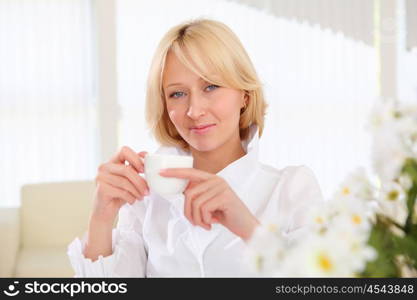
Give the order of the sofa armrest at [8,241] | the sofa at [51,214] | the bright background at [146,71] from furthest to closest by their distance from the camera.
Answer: the bright background at [146,71], the sofa at [51,214], the sofa armrest at [8,241]

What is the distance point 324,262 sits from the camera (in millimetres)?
565

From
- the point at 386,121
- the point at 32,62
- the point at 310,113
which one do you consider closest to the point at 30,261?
the point at 32,62

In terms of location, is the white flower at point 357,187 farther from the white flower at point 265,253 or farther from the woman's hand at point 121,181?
the woman's hand at point 121,181

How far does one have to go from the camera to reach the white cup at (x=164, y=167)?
1.21 meters

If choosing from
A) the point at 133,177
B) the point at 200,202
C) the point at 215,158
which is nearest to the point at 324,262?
the point at 200,202

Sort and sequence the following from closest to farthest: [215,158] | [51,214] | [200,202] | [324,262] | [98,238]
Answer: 1. [324,262]
2. [200,202]
3. [98,238]
4. [215,158]
5. [51,214]

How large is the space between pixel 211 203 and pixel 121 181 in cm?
24

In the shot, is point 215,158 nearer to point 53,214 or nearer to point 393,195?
point 393,195

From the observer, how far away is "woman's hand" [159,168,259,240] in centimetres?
117

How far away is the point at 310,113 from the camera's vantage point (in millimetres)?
5734

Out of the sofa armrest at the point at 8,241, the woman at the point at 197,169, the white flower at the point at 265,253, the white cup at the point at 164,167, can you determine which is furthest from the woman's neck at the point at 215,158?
the sofa armrest at the point at 8,241

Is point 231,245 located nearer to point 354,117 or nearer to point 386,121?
point 386,121

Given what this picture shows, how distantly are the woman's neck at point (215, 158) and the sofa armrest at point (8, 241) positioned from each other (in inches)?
87.1

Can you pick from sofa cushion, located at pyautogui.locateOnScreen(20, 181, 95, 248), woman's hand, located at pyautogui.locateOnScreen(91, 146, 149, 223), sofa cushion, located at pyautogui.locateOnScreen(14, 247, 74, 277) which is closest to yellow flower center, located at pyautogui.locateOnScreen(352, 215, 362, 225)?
woman's hand, located at pyautogui.locateOnScreen(91, 146, 149, 223)
